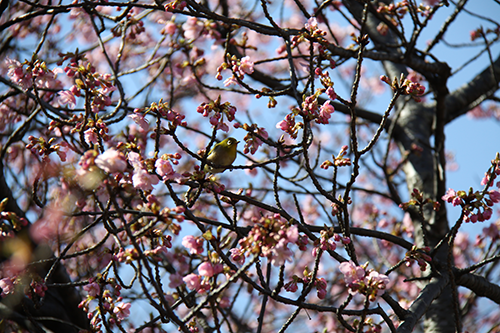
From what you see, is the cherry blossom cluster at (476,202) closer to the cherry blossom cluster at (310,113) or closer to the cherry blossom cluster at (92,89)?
the cherry blossom cluster at (310,113)

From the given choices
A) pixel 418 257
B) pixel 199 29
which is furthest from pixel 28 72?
pixel 418 257

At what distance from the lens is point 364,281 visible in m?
2.19

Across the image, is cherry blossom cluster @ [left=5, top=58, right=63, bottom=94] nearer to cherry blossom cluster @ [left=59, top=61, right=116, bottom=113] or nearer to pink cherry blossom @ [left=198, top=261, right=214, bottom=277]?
cherry blossom cluster @ [left=59, top=61, right=116, bottom=113]

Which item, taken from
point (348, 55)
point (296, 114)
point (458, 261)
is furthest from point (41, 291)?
point (458, 261)

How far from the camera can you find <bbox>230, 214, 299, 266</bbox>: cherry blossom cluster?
6.18 ft

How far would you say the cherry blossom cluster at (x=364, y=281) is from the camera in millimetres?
2092

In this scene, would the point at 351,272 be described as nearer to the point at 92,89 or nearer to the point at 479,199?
the point at 479,199

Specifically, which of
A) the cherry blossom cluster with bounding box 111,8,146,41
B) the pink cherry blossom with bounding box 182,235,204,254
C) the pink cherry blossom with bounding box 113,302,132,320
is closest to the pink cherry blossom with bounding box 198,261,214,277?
the pink cherry blossom with bounding box 182,235,204,254

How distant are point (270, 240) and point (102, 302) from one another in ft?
4.28

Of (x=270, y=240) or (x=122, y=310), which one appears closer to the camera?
(x=270, y=240)

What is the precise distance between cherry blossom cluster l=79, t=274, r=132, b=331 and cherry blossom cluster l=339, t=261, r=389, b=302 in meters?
1.38

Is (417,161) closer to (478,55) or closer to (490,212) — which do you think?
(478,55)

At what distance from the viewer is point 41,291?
268 cm

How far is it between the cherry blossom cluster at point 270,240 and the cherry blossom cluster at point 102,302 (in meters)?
1.02
